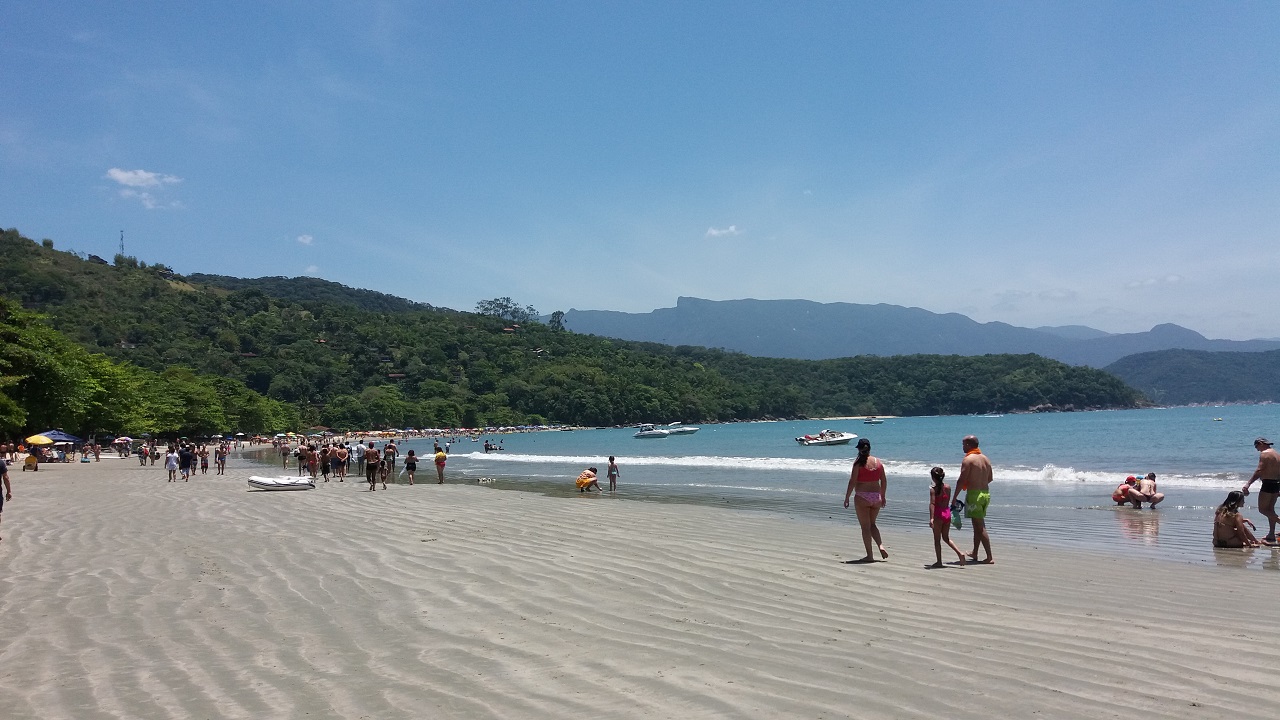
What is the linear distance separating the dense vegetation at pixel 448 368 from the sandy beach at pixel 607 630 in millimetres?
109723

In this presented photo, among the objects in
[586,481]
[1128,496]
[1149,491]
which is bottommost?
[586,481]

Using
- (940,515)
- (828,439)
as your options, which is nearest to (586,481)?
(940,515)

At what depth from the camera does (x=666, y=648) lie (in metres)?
5.61

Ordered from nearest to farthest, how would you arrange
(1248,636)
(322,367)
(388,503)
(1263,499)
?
1. (1248,636)
2. (1263,499)
3. (388,503)
4. (322,367)

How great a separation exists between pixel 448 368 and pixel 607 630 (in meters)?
145

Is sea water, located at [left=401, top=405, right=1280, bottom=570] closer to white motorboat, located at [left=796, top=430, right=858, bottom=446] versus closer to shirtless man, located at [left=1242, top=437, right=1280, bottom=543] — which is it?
shirtless man, located at [left=1242, top=437, right=1280, bottom=543]

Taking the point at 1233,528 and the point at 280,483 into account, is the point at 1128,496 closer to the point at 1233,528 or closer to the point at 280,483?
the point at 1233,528

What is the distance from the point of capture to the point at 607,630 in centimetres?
615

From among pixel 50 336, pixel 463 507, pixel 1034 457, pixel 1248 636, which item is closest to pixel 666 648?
pixel 1248 636

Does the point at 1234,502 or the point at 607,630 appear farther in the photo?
the point at 1234,502

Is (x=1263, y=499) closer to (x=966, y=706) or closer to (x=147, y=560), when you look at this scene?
(x=966, y=706)

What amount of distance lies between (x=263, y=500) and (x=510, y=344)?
145048 mm

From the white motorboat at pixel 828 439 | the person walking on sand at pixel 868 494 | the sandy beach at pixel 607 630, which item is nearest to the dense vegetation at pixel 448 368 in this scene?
the white motorboat at pixel 828 439

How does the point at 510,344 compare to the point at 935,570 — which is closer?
the point at 935,570
